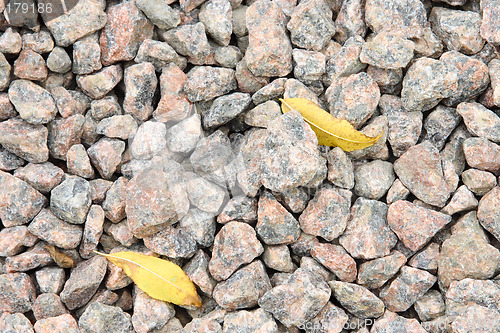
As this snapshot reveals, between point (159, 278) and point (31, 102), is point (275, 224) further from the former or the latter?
point (31, 102)

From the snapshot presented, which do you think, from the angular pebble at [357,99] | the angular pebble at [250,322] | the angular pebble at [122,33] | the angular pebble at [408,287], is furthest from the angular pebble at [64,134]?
the angular pebble at [408,287]

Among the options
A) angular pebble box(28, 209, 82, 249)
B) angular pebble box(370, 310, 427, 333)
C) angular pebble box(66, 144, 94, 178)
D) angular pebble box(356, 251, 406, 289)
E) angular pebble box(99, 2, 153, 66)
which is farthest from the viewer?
angular pebble box(99, 2, 153, 66)

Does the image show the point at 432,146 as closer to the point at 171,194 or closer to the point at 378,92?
the point at 378,92

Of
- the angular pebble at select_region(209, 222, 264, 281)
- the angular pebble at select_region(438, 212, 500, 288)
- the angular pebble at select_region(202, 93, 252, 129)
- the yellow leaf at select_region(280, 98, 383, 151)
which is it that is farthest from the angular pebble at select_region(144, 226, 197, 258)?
the angular pebble at select_region(438, 212, 500, 288)

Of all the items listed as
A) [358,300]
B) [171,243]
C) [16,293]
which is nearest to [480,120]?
[358,300]

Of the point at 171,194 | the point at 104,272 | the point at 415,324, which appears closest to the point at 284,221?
the point at 171,194

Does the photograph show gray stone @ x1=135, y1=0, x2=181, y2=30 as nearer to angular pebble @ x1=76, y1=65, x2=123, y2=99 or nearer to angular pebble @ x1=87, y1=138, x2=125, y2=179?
angular pebble @ x1=76, y1=65, x2=123, y2=99

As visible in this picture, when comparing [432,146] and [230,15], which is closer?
[432,146]
